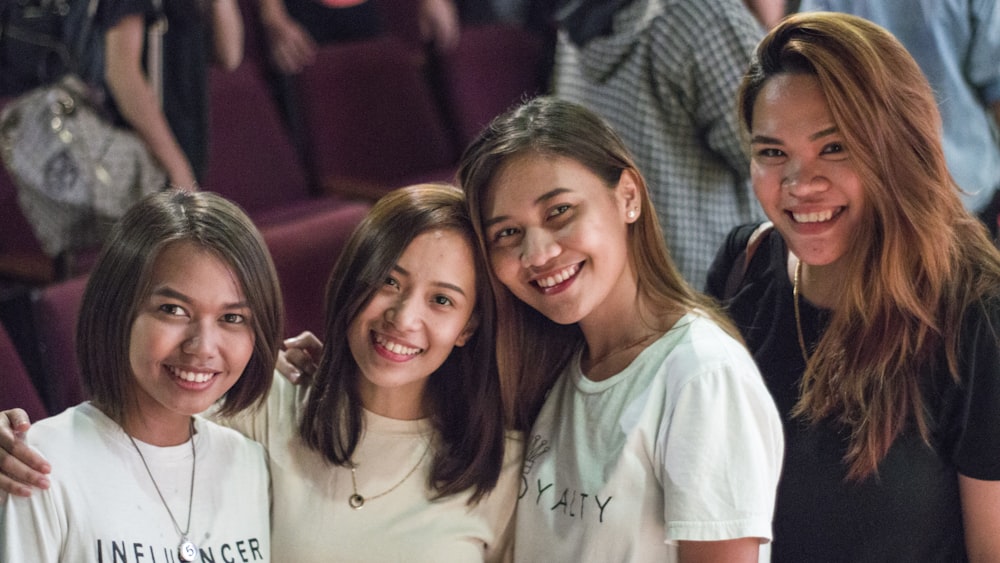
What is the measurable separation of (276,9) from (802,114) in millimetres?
2384

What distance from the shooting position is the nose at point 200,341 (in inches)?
58.9

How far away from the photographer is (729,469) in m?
1.43

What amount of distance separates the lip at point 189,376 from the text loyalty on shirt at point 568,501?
46cm

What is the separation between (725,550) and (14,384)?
3.44 feet

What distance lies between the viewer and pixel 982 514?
1.58 metres

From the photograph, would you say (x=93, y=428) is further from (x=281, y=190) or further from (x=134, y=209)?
(x=281, y=190)

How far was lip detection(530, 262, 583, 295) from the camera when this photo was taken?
1.59 metres

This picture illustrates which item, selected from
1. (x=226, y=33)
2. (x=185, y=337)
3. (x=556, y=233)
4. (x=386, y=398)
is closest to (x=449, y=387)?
(x=386, y=398)

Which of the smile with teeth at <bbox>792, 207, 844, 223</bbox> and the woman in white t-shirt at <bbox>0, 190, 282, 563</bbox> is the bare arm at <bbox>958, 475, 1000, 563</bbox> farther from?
the woman in white t-shirt at <bbox>0, 190, 282, 563</bbox>

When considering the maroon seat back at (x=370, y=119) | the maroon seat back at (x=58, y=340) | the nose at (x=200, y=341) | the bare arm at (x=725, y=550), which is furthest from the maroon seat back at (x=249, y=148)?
the bare arm at (x=725, y=550)

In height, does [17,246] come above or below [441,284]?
above

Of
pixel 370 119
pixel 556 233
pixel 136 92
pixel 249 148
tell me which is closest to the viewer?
pixel 556 233

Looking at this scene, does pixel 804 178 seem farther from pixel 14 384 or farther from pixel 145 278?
pixel 14 384

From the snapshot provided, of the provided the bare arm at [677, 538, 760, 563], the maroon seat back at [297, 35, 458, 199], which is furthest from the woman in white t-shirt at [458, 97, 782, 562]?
the maroon seat back at [297, 35, 458, 199]
